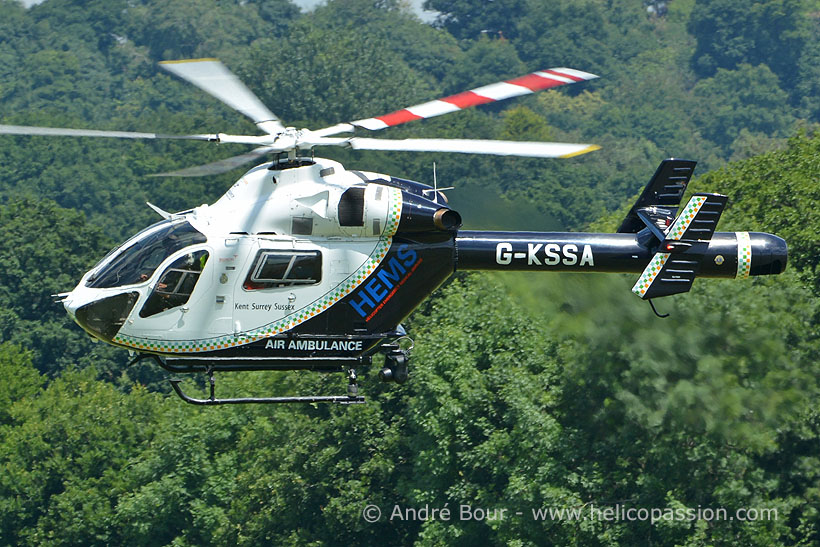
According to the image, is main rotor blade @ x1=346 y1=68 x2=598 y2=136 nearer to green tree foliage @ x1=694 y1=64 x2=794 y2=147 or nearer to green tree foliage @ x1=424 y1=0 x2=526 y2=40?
green tree foliage @ x1=694 y1=64 x2=794 y2=147

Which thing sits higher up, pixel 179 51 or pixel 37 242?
pixel 37 242

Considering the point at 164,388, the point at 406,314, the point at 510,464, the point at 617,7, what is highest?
the point at 406,314

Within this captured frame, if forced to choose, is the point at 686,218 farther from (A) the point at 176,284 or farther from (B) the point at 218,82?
(A) the point at 176,284

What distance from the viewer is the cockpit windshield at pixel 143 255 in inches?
817

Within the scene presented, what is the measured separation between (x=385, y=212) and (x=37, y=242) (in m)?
52.4

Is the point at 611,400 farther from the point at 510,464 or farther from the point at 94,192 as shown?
the point at 94,192

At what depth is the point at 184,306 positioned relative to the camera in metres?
20.8

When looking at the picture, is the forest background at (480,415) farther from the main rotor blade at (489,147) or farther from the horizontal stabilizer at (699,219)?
the main rotor blade at (489,147)

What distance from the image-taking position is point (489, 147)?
64.9 ft

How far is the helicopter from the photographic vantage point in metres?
20.8

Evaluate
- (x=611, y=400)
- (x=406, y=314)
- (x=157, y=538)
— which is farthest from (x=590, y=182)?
(x=406, y=314)

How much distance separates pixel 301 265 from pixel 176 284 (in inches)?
73.0

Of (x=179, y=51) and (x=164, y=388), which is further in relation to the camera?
(x=179, y=51)

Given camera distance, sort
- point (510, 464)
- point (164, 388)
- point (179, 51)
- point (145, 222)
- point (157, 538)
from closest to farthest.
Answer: point (510, 464)
point (157, 538)
point (164, 388)
point (145, 222)
point (179, 51)
